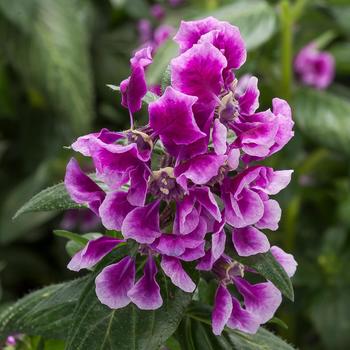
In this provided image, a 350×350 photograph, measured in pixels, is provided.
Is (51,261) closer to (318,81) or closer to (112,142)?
(318,81)

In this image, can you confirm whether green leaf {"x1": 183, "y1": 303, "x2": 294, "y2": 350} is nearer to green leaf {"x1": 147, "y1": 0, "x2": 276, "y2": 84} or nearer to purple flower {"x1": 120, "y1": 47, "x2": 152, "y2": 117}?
purple flower {"x1": 120, "y1": 47, "x2": 152, "y2": 117}

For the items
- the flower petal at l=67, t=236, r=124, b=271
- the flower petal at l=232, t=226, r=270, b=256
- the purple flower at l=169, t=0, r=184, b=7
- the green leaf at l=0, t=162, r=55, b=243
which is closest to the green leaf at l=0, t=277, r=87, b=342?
the flower petal at l=67, t=236, r=124, b=271

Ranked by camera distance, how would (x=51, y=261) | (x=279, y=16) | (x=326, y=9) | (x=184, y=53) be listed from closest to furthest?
(x=184, y=53)
(x=279, y=16)
(x=326, y=9)
(x=51, y=261)

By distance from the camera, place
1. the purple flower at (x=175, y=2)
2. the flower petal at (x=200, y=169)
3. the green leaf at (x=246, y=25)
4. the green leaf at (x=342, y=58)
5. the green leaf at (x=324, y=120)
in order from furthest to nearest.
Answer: the purple flower at (x=175, y=2)
the green leaf at (x=342, y=58)
the green leaf at (x=324, y=120)
the green leaf at (x=246, y=25)
the flower petal at (x=200, y=169)

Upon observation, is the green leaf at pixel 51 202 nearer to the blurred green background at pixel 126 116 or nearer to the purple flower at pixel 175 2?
the blurred green background at pixel 126 116

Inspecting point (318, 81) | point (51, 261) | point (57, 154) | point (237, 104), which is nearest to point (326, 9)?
point (318, 81)

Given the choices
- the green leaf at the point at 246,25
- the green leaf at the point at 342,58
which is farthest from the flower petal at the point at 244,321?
the green leaf at the point at 342,58

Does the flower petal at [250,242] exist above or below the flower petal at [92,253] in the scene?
above
